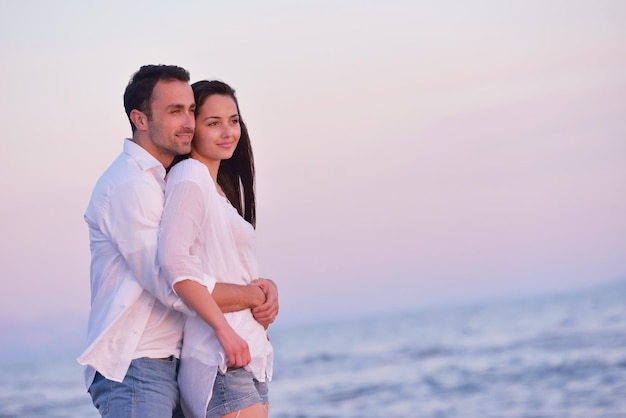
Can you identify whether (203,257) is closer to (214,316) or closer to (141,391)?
(214,316)

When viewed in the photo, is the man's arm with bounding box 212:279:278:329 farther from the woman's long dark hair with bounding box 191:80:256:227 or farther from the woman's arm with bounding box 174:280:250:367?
the woman's long dark hair with bounding box 191:80:256:227

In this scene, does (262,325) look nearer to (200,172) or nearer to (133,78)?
(200,172)

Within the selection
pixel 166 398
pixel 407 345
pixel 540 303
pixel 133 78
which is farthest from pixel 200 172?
pixel 540 303

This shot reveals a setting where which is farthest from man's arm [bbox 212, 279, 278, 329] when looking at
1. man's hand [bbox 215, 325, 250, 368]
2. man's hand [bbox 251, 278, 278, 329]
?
Result: man's hand [bbox 215, 325, 250, 368]

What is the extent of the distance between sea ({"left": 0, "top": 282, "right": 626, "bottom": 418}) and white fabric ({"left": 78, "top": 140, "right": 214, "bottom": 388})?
852 centimetres

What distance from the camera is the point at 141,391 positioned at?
304cm

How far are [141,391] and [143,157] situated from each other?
0.79 metres

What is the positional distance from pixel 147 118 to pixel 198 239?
47cm

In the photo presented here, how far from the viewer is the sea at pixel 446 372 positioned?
12312 mm

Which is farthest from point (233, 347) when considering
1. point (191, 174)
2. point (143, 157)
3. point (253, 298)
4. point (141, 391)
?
point (143, 157)

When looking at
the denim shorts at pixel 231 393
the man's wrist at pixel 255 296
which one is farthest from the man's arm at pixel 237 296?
the denim shorts at pixel 231 393

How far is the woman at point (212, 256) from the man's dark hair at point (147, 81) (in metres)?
0.15

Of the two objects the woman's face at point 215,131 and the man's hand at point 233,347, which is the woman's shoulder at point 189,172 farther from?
the man's hand at point 233,347

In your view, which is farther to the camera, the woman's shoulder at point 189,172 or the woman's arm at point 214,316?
the woman's shoulder at point 189,172
